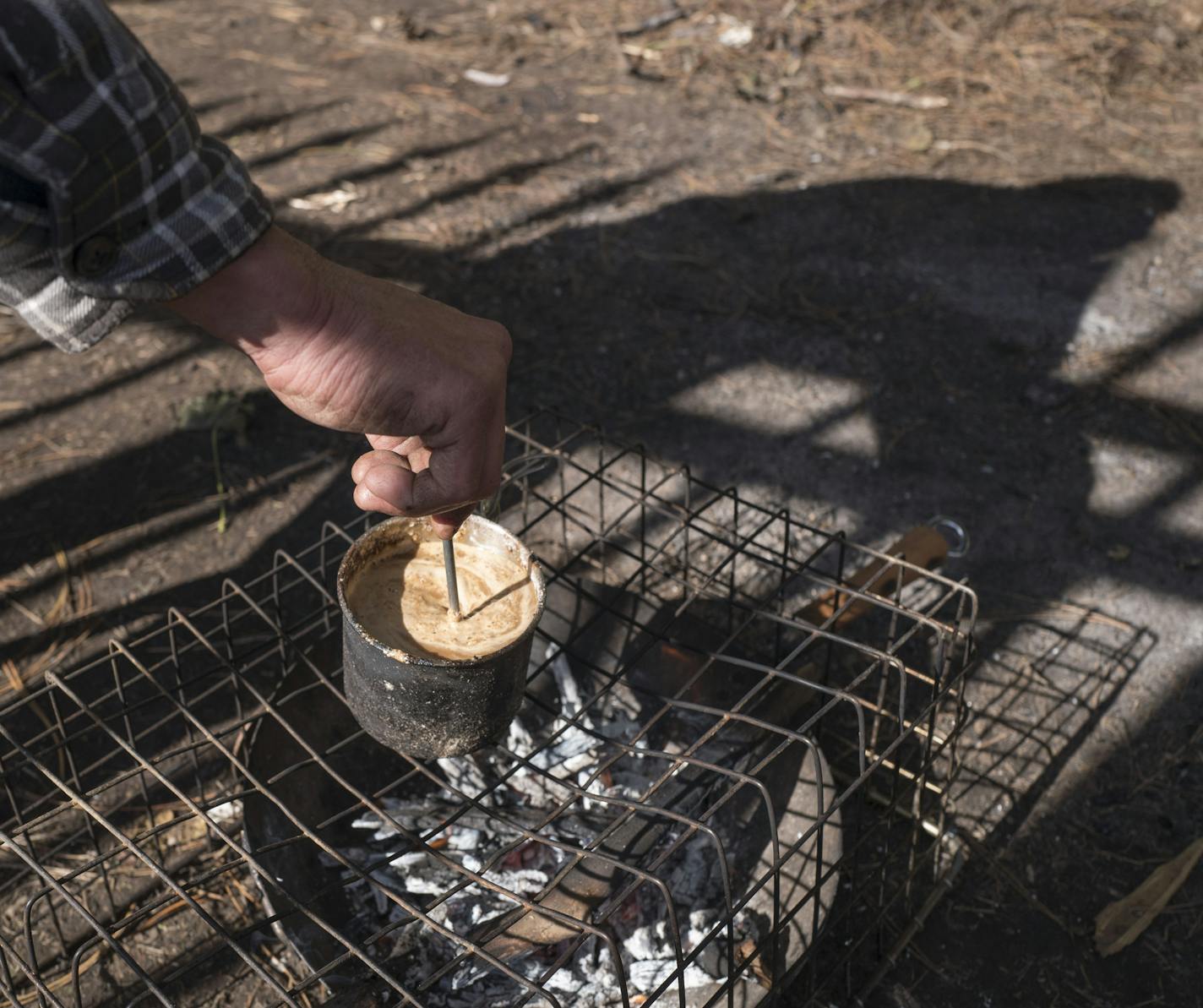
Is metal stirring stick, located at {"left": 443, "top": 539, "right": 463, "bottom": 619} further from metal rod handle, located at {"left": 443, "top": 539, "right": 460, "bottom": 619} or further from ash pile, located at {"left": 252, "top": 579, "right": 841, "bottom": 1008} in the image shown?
ash pile, located at {"left": 252, "top": 579, "right": 841, "bottom": 1008}

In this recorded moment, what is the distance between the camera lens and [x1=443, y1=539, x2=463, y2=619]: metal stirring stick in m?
1.87

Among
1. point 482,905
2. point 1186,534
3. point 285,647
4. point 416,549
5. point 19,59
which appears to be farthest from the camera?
point 1186,534

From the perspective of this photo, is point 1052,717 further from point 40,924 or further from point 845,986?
point 40,924

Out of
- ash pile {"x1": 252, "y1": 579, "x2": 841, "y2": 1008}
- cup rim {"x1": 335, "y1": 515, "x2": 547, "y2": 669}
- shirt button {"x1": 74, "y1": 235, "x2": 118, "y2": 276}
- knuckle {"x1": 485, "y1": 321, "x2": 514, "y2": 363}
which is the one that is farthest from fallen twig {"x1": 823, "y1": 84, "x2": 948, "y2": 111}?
shirt button {"x1": 74, "y1": 235, "x2": 118, "y2": 276}

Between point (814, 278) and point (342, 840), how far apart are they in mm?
2879

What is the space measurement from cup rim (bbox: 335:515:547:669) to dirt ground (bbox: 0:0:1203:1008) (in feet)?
3.83

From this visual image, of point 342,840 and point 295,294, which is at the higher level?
point 295,294

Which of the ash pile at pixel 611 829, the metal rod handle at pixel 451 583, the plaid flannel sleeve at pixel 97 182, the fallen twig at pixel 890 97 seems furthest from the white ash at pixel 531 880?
the fallen twig at pixel 890 97

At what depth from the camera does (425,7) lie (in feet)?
20.6

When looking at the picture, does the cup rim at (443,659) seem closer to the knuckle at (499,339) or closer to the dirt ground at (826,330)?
the knuckle at (499,339)

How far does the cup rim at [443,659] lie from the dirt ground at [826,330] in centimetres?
117

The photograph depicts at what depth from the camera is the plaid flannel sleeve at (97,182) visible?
1.40m

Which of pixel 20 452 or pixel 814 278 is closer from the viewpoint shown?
pixel 20 452

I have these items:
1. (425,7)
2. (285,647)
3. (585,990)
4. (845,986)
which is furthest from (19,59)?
(425,7)
